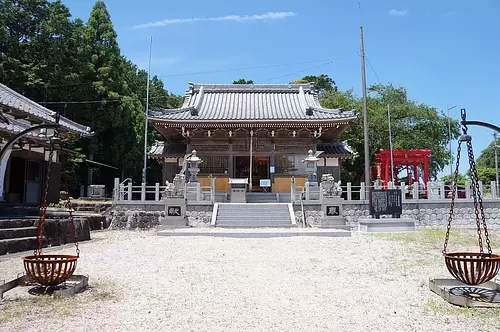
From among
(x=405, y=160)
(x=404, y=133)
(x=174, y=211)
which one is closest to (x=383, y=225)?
(x=174, y=211)

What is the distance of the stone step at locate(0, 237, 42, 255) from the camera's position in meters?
8.84

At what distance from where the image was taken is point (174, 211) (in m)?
16.8

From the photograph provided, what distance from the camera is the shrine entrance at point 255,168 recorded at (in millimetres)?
24250

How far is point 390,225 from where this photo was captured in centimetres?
1556

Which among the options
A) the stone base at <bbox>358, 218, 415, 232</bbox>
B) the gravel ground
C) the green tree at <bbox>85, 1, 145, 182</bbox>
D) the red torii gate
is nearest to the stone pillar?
the gravel ground

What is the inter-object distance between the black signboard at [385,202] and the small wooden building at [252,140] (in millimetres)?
5680

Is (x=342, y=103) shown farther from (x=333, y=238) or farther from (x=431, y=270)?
(x=431, y=270)

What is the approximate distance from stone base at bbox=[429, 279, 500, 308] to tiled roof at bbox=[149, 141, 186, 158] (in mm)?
18197

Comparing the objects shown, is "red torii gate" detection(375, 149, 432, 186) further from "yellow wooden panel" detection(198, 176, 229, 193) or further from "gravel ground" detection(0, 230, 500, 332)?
"gravel ground" detection(0, 230, 500, 332)

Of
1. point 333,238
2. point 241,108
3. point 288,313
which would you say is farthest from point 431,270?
point 241,108

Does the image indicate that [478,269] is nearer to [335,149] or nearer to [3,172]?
[3,172]

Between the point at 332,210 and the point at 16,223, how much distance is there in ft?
39.3

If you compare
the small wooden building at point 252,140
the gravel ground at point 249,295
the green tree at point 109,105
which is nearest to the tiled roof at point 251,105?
the small wooden building at point 252,140

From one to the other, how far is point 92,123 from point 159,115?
12.0m
